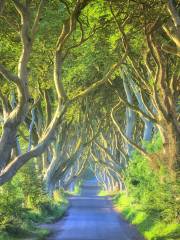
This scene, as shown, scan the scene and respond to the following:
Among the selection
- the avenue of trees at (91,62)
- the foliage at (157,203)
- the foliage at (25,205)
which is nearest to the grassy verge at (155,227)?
the foliage at (157,203)

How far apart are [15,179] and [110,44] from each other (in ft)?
32.5

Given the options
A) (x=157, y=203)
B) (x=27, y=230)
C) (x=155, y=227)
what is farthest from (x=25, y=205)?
(x=155, y=227)

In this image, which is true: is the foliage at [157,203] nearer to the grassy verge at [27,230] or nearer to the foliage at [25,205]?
the grassy verge at [27,230]

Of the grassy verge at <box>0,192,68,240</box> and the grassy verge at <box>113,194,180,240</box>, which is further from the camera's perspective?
the grassy verge at <box>0,192,68,240</box>

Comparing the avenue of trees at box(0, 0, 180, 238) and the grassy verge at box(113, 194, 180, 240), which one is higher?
the avenue of trees at box(0, 0, 180, 238)

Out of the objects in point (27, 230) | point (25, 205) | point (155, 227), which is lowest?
point (155, 227)

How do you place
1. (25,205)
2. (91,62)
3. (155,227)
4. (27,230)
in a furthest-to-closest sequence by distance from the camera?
(25,205), (91,62), (155,227), (27,230)

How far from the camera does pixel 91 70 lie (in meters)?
34.5

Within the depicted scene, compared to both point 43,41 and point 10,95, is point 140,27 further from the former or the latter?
point 10,95

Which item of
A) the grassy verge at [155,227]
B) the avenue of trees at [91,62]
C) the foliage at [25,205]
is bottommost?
the grassy verge at [155,227]

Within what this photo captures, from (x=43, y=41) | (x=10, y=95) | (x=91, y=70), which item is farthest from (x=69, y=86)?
(x=43, y=41)

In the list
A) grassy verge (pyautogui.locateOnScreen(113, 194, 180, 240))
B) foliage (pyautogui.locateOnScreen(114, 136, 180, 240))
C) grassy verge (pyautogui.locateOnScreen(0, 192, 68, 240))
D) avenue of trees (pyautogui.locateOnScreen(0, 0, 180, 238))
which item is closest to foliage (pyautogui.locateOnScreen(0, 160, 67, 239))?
grassy verge (pyautogui.locateOnScreen(0, 192, 68, 240))

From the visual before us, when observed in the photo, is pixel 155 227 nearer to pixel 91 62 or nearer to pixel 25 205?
pixel 91 62

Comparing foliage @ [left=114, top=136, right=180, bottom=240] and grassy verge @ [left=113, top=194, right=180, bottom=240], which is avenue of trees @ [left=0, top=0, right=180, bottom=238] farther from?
grassy verge @ [left=113, top=194, right=180, bottom=240]
